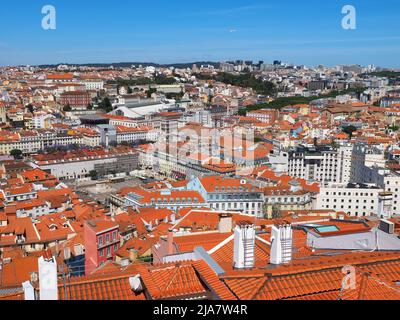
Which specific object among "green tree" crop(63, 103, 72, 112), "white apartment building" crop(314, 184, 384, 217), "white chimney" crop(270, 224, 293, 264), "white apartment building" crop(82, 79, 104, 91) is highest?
"white apartment building" crop(82, 79, 104, 91)

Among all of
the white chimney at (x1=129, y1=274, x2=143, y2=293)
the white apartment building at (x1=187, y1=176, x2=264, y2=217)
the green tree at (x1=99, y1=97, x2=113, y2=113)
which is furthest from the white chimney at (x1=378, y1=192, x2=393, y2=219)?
the green tree at (x1=99, y1=97, x2=113, y2=113)

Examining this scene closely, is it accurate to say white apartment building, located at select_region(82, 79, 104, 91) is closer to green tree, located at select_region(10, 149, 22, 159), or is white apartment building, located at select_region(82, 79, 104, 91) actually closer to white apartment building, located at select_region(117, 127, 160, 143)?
white apartment building, located at select_region(117, 127, 160, 143)

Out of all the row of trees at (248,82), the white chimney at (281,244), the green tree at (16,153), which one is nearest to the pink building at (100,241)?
the white chimney at (281,244)

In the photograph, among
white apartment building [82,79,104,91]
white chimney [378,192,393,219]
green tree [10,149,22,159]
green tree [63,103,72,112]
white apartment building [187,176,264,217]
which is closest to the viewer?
white chimney [378,192,393,219]

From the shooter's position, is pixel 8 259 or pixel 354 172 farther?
pixel 354 172

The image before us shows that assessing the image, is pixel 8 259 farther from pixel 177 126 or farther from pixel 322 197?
pixel 177 126
